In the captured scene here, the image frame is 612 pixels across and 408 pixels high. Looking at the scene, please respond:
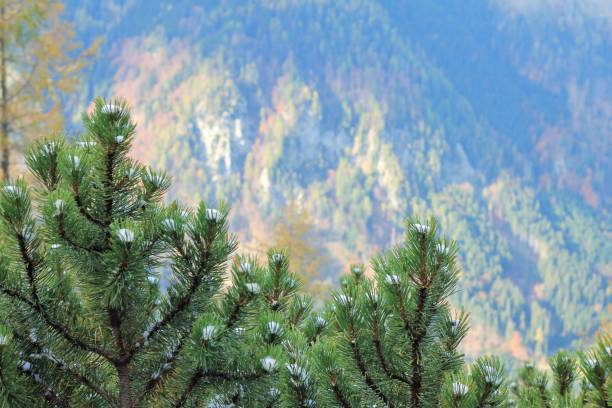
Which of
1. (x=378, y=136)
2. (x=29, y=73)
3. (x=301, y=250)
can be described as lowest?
(x=29, y=73)

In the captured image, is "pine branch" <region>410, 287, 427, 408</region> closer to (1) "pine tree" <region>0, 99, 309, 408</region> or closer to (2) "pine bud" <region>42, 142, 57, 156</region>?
(1) "pine tree" <region>0, 99, 309, 408</region>

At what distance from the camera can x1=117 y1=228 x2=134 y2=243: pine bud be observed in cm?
180

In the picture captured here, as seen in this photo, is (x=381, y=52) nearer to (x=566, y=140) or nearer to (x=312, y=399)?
(x=566, y=140)

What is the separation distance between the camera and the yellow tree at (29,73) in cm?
870

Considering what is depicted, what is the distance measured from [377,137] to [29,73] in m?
148

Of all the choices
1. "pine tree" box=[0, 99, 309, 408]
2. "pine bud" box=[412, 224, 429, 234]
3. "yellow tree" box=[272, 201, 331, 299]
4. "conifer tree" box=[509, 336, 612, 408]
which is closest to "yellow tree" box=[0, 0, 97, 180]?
"yellow tree" box=[272, 201, 331, 299]

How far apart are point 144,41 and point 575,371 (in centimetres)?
18324

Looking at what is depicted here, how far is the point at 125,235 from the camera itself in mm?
1808

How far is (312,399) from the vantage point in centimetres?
205

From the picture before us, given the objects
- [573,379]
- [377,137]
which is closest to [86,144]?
[573,379]

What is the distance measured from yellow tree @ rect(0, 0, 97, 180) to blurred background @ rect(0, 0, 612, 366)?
320 ft

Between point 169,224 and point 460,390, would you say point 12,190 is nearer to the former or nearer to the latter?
point 169,224

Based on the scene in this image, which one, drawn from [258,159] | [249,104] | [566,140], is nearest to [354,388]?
[258,159]

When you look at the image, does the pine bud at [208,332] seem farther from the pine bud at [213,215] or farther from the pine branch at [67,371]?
the pine branch at [67,371]
